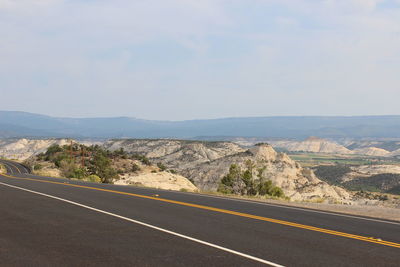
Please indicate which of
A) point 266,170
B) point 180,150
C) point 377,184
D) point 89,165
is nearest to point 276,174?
point 266,170

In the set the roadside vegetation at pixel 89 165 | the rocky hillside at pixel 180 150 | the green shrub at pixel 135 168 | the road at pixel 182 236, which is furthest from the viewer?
the rocky hillside at pixel 180 150

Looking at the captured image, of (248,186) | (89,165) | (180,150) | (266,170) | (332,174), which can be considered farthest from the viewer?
(180,150)

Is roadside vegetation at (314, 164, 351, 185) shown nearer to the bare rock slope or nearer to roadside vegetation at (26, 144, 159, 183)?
the bare rock slope

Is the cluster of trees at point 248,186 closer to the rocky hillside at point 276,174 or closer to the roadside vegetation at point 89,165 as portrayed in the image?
the roadside vegetation at point 89,165

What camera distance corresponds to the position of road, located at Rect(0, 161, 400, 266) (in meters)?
8.87

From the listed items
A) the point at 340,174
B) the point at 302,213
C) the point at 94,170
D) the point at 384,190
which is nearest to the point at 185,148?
the point at 340,174

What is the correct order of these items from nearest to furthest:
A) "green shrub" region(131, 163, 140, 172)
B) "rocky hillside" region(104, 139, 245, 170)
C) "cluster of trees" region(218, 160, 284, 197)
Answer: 1. "cluster of trees" region(218, 160, 284, 197)
2. "green shrub" region(131, 163, 140, 172)
3. "rocky hillside" region(104, 139, 245, 170)

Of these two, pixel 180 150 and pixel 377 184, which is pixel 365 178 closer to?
pixel 377 184

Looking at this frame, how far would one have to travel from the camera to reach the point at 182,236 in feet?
36.0

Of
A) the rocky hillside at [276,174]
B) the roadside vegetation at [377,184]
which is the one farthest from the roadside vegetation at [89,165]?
the roadside vegetation at [377,184]

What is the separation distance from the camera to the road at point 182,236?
887cm

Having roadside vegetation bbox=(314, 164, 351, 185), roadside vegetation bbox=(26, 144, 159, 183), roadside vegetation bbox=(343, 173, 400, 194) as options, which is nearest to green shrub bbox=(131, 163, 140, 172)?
roadside vegetation bbox=(26, 144, 159, 183)

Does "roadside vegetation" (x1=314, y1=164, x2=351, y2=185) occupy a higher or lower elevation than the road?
lower

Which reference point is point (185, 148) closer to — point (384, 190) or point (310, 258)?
point (384, 190)
